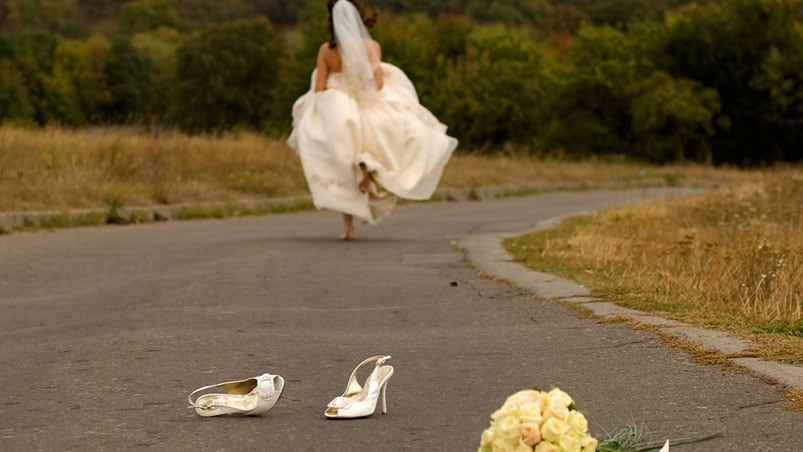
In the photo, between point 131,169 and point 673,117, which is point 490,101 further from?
point 131,169

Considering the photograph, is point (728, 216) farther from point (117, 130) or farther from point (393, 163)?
point (117, 130)

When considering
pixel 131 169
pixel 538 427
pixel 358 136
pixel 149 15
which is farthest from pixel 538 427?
pixel 149 15

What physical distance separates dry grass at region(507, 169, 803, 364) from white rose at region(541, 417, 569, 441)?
2.72 m

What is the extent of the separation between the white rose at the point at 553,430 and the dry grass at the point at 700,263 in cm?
272

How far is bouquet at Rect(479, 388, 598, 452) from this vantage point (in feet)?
12.3

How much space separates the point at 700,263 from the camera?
1050 centimetres

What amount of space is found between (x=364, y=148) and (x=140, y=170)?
6772 millimetres

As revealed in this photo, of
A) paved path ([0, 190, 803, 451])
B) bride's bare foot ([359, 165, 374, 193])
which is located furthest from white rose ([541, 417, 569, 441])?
bride's bare foot ([359, 165, 374, 193])

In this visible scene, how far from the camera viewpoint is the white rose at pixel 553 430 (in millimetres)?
3740

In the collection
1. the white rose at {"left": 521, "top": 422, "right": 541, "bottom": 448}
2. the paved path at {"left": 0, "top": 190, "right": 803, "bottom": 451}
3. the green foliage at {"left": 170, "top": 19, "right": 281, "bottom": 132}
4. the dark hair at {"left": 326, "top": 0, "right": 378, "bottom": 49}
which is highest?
Answer: the dark hair at {"left": 326, "top": 0, "right": 378, "bottom": 49}

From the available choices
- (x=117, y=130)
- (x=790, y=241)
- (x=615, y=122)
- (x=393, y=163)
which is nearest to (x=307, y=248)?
(x=393, y=163)

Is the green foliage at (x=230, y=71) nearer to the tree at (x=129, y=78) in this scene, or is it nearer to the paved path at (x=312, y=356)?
the tree at (x=129, y=78)

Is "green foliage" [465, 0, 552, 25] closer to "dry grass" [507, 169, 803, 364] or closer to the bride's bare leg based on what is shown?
"dry grass" [507, 169, 803, 364]

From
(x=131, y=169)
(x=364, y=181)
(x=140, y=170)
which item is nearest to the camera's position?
(x=364, y=181)
